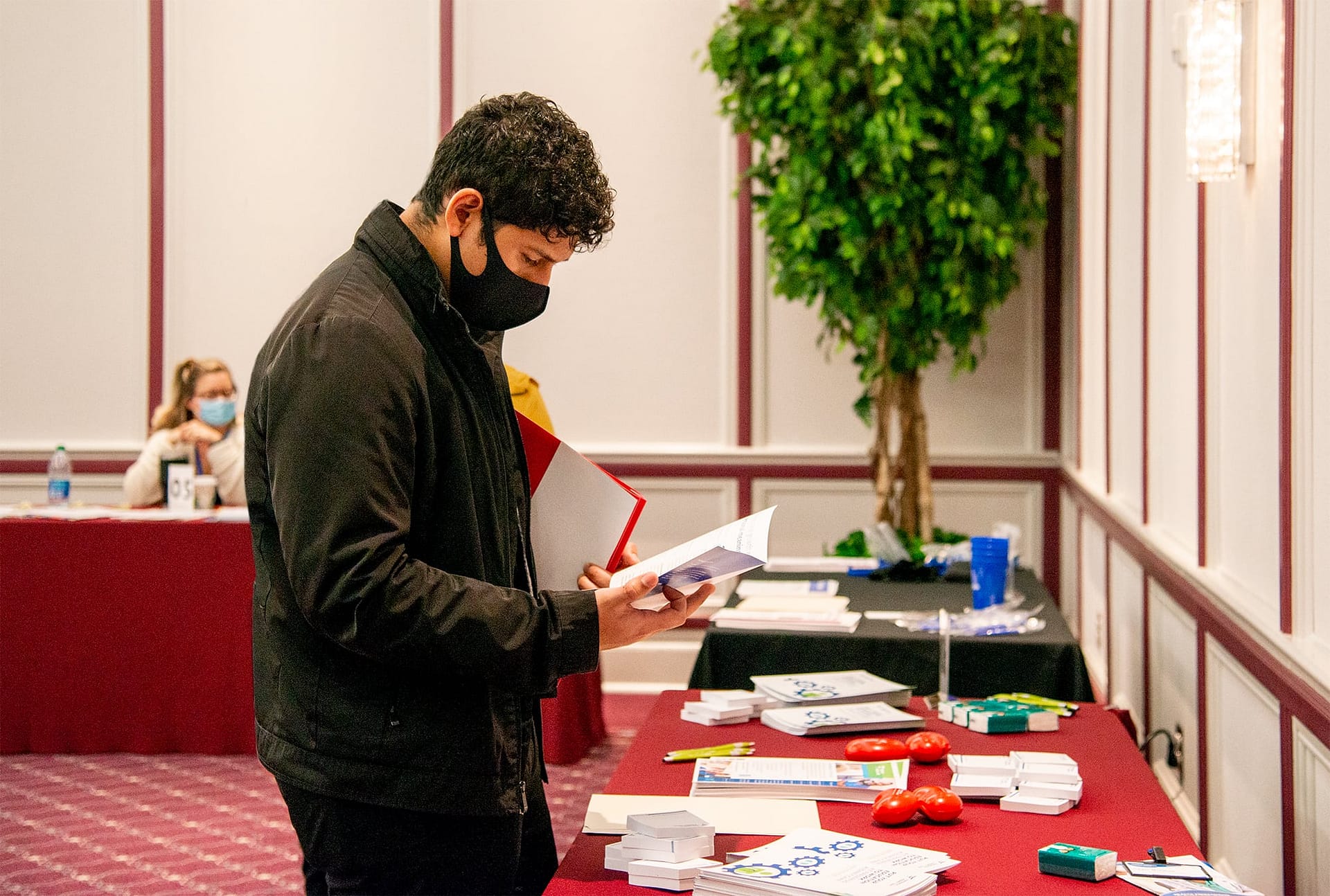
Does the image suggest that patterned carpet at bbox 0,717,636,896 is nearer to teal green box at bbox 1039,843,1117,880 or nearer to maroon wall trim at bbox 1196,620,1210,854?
maroon wall trim at bbox 1196,620,1210,854

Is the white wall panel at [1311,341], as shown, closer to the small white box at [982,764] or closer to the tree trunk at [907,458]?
the small white box at [982,764]

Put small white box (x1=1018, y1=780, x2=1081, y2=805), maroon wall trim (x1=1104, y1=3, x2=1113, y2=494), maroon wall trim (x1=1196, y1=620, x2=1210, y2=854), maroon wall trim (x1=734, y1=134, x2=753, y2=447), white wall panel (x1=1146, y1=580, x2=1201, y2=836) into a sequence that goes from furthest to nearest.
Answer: maroon wall trim (x1=734, y1=134, x2=753, y2=447) → maroon wall trim (x1=1104, y1=3, x2=1113, y2=494) → white wall panel (x1=1146, y1=580, x2=1201, y2=836) → maroon wall trim (x1=1196, y1=620, x2=1210, y2=854) → small white box (x1=1018, y1=780, x2=1081, y2=805)

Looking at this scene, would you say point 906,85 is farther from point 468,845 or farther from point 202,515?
point 468,845

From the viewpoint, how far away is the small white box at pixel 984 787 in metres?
1.79

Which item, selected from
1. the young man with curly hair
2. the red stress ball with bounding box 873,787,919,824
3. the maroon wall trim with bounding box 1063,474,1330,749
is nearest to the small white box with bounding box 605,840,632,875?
the young man with curly hair

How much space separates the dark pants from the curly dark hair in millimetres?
701

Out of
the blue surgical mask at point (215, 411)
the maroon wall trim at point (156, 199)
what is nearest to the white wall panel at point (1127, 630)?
the blue surgical mask at point (215, 411)

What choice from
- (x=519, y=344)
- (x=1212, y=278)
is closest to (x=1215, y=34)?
(x=1212, y=278)

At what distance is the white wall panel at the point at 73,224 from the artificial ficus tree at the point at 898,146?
304cm

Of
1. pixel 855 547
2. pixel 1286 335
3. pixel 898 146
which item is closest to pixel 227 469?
pixel 855 547

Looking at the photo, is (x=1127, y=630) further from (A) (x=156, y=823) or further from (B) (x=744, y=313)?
(A) (x=156, y=823)

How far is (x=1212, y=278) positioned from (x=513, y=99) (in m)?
1.73

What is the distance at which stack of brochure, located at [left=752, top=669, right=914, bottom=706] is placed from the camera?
7.51 ft

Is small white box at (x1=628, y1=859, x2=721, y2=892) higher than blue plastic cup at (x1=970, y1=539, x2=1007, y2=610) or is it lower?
lower
